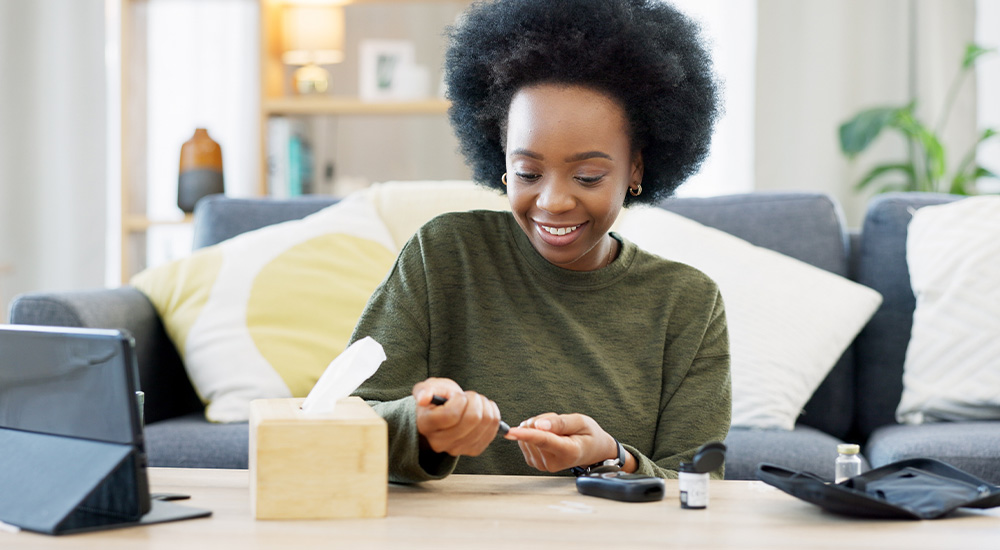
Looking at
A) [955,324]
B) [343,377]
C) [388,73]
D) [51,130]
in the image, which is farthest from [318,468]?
[51,130]

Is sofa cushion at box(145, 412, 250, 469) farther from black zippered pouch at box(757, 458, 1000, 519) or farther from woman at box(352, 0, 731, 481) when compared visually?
black zippered pouch at box(757, 458, 1000, 519)

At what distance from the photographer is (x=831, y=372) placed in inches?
81.3

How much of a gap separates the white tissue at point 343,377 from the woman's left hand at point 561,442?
6.2 inches

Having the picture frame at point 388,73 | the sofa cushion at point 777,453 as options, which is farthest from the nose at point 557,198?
the picture frame at point 388,73

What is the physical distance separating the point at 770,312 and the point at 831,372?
219 millimetres

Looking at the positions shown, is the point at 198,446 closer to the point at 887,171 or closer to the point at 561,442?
the point at 561,442

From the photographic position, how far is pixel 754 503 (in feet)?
2.89

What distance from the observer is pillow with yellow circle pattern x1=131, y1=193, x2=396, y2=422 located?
1.90 m

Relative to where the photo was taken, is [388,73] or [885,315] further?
[388,73]

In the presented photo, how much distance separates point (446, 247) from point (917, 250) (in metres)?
1.19

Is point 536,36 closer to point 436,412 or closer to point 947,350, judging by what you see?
point 436,412

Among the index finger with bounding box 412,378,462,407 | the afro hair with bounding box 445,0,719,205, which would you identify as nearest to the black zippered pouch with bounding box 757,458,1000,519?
the index finger with bounding box 412,378,462,407

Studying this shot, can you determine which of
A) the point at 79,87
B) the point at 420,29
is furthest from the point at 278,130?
the point at 79,87

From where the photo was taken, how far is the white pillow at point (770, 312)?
1.89 m
